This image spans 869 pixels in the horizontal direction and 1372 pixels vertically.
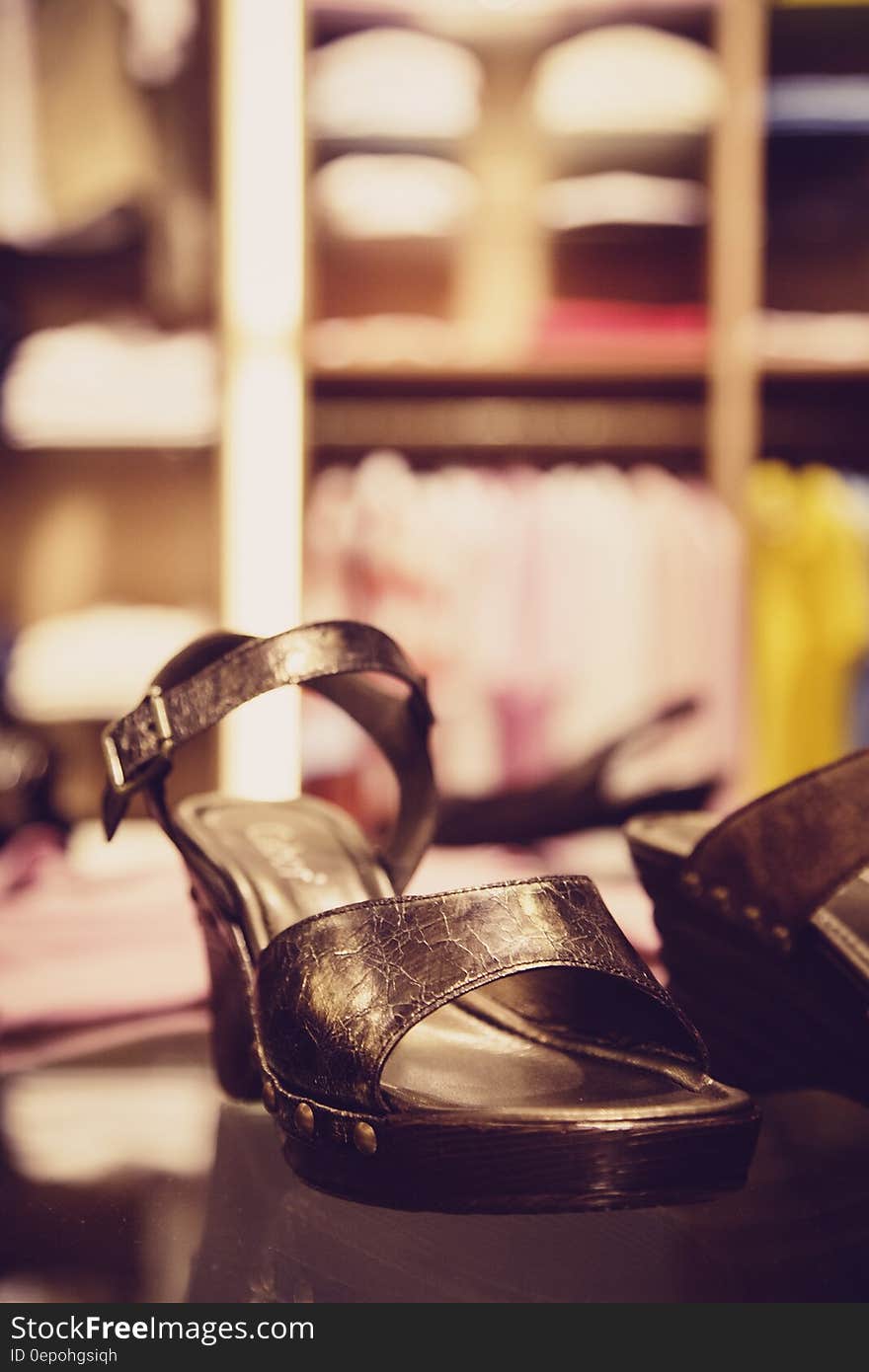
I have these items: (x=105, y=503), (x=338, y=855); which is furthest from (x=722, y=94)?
(x=338, y=855)

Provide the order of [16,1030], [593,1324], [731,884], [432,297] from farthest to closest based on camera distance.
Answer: [432,297] < [16,1030] < [731,884] < [593,1324]

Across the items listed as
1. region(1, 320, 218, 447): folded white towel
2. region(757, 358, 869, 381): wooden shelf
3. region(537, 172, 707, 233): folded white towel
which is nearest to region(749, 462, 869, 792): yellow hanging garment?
region(757, 358, 869, 381): wooden shelf

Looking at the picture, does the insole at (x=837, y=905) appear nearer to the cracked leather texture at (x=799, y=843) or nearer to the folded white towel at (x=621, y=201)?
the cracked leather texture at (x=799, y=843)

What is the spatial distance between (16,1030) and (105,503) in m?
1.66

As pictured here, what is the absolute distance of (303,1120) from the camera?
1.34ft

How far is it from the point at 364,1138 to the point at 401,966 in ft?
0.19

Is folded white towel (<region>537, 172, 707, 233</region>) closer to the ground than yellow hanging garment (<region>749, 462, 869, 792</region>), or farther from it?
farther from it

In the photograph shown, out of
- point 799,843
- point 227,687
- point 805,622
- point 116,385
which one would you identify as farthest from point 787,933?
point 116,385

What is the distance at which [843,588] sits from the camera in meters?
1.76

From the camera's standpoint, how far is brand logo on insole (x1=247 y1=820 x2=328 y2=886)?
0.63 meters

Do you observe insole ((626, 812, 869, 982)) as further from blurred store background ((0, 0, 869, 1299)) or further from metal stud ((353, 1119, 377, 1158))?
blurred store background ((0, 0, 869, 1299))

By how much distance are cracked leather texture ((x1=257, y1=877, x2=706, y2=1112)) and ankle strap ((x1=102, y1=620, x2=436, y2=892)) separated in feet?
0.43

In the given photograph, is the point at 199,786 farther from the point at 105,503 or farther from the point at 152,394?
the point at 152,394

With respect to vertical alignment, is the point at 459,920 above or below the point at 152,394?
below
